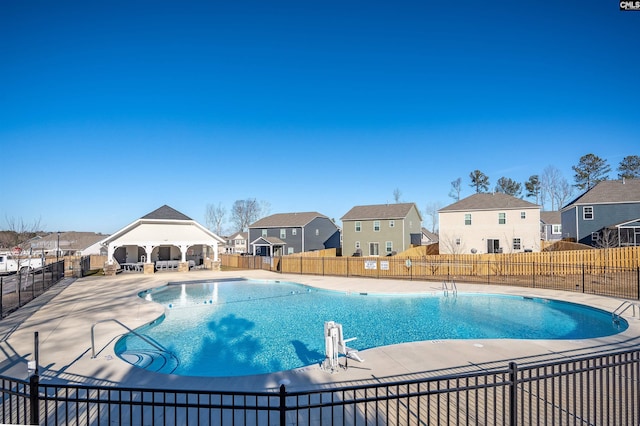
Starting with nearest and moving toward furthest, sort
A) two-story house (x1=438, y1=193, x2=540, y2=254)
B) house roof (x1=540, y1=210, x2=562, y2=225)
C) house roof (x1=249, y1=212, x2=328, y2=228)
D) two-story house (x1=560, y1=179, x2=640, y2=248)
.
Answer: two-story house (x1=560, y1=179, x2=640, y2=248) < two-story house (x1=438, y1=193, x2=540, y2=254) < house roof (x1=249, y1=212, x2=328, y2=228) < house roof (x1=540, y1=210, x2=562, y2=225)

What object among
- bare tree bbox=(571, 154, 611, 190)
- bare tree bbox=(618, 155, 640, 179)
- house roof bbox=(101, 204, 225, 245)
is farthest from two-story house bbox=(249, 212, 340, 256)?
bare tree bbox=(618, 155, 640, 179)

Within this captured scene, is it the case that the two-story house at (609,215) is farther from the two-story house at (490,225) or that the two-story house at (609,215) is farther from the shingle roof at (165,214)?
the shingle roof at (165,214)

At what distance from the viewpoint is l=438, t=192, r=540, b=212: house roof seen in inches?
1169

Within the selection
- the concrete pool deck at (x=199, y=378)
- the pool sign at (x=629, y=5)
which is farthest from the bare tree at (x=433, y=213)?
the pool sign at (x=629, y=5)

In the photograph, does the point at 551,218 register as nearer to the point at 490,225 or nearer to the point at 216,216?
the point at 490,225

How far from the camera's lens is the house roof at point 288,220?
4100 cm

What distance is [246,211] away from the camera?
2948 inches

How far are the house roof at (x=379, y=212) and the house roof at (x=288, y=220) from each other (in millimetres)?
5482

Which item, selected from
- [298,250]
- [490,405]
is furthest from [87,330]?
[298,250]

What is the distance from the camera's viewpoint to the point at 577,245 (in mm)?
27719

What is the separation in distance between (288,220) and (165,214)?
52.4 feet

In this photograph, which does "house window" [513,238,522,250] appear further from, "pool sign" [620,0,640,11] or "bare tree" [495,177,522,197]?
"bare tree" [495,177,522,197]

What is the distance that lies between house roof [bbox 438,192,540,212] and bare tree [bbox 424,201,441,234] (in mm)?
43127

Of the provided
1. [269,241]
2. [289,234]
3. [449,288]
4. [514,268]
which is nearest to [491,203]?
[514,268]
